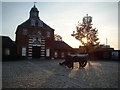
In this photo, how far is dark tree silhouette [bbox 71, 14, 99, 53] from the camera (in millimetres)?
30356

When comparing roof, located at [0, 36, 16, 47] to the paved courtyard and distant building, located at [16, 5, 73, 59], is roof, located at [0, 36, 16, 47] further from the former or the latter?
the paved courtyard

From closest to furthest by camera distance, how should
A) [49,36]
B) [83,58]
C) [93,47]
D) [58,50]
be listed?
[83,58] → [93,47] → [49,36] → [58,50]

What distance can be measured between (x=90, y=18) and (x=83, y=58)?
56.8 ft

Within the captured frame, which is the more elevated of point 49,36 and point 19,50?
point 49,36

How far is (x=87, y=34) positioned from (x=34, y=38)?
38.9 ft

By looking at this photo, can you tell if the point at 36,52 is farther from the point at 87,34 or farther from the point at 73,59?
the point at 73,59

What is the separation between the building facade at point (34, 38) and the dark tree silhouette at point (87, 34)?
7.02 m

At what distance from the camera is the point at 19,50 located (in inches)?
1264

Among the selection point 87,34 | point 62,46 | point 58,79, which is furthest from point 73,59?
point 62,46

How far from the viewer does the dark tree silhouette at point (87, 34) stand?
30.4 meters

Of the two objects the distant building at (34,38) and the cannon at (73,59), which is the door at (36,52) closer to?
the distant building at (34,38)

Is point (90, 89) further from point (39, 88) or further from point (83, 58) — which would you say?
point (83, 58)

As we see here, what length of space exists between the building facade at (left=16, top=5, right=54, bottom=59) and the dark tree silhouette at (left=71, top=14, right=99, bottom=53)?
23.0 feet

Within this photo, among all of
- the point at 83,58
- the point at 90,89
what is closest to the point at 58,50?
the point at 83,58
